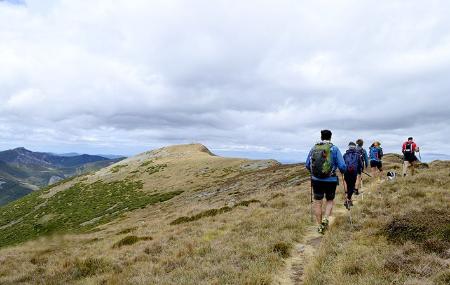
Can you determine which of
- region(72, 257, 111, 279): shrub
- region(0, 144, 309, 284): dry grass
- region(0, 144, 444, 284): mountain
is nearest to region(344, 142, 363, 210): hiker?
region(0, 144, 444, 284): mountain

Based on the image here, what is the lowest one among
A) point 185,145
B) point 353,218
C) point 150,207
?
point 150,207

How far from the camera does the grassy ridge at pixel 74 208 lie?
51594mm

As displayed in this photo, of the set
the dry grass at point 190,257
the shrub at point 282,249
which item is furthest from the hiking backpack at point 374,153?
the shrub at point 282,249

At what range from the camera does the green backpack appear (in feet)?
43.8

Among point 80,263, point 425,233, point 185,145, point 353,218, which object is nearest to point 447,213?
point 425,233

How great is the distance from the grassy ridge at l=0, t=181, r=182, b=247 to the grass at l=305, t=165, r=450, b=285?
37657 mm

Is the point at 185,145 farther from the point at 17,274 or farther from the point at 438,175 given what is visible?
the point at 17,274

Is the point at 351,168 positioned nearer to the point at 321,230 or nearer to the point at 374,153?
the point at 321,230

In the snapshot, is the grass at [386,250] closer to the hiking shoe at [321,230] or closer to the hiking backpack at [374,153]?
the hiking shoe at [321,230]

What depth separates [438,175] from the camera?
26.1 meters

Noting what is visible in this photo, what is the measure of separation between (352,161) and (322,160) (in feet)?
23.9

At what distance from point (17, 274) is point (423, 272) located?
14548mm

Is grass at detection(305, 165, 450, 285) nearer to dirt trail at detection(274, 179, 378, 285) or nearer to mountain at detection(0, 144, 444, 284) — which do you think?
mountain at detection(0, 144, 444, 284)

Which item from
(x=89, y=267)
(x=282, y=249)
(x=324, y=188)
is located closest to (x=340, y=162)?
(x=324, y=188)
